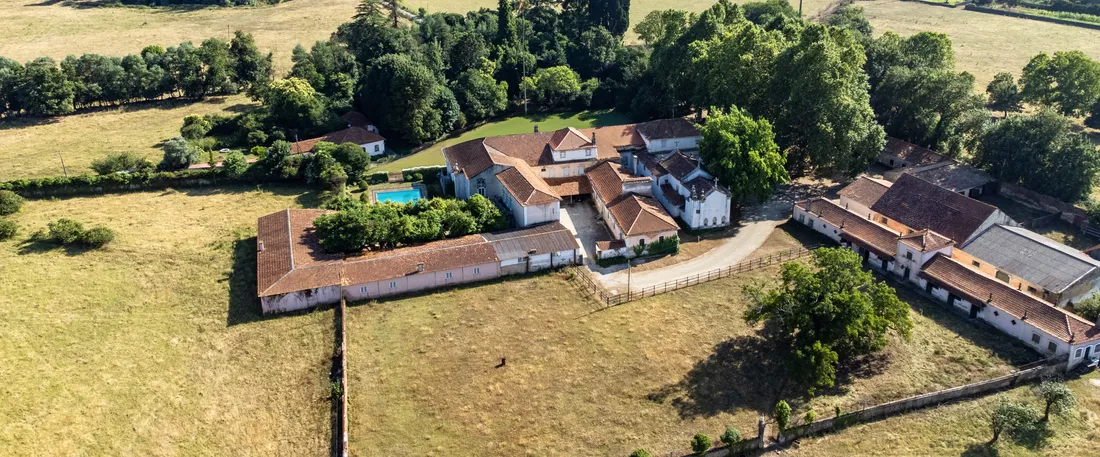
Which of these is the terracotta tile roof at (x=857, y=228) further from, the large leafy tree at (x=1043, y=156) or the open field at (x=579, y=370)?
the large leafy tree at (x=1043, y=156)

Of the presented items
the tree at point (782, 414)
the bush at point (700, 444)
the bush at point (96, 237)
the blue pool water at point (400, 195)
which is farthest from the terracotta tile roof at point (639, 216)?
the bush at point (96, 237)

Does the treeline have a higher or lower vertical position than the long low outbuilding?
higher

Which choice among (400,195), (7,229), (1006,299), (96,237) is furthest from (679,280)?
(7,229)

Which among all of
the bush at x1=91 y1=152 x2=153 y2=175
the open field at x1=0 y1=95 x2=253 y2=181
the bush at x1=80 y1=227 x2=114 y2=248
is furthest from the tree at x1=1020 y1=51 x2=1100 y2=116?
the bush at x1=91 y1=152 x2=153 y2=175

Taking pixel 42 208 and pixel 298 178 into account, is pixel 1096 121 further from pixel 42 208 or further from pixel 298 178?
pixel 42 208

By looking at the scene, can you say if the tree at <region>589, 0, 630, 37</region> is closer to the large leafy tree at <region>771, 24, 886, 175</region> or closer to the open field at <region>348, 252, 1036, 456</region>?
the large leafy tree at <region>771, 24, 886, 175</region>

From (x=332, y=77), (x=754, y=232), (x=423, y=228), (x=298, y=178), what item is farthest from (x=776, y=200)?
(x=332, y=77)
